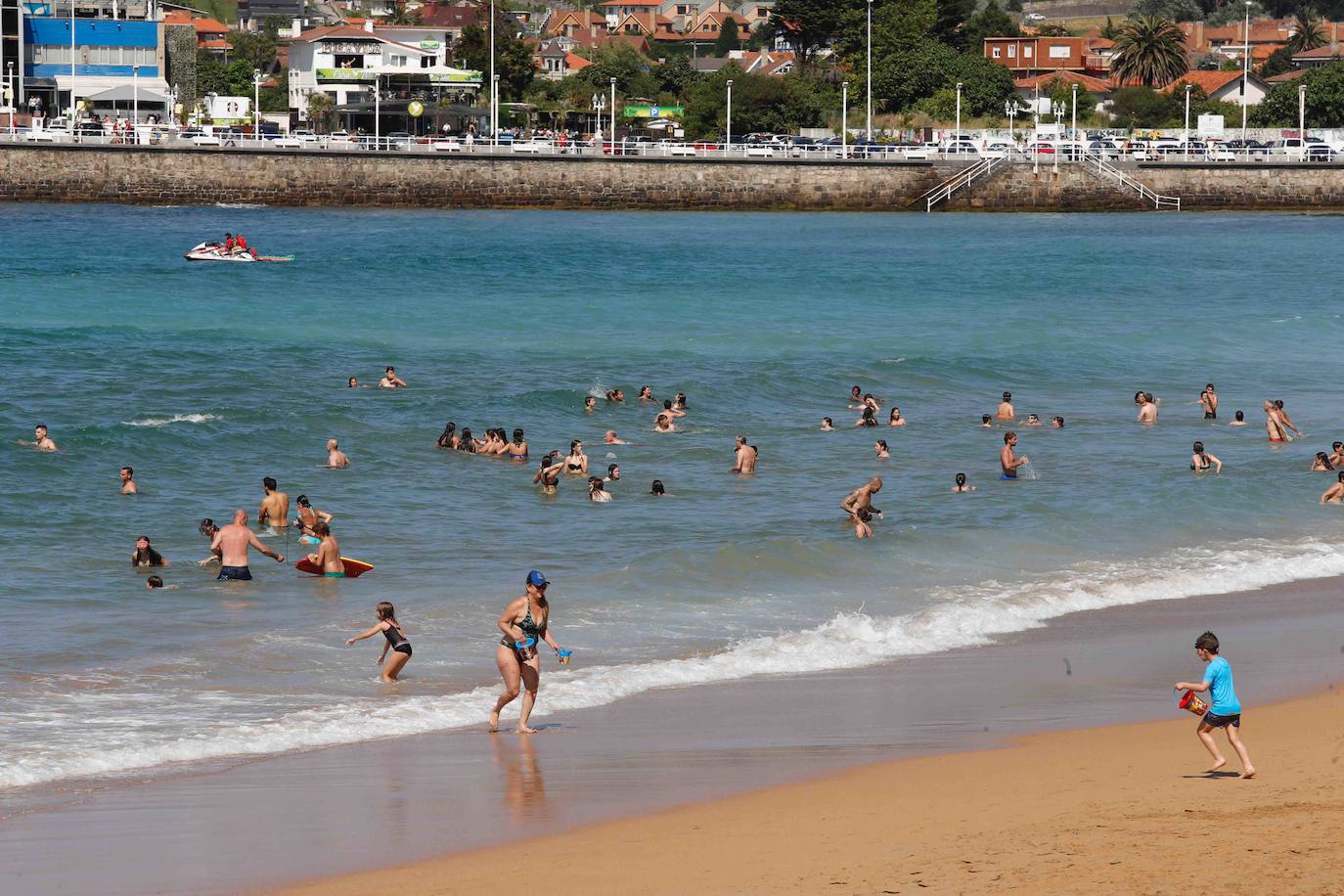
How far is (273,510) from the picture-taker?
18453 millimetres

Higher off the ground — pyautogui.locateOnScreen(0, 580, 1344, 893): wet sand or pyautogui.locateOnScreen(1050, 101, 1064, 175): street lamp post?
pyautogui.locateOnScreen(1050, 101, 1064, 175): street lamp post

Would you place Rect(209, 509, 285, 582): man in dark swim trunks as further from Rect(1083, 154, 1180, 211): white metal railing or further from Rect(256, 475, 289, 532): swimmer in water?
Rect(1083, 154, 1180, 211): white metal railing

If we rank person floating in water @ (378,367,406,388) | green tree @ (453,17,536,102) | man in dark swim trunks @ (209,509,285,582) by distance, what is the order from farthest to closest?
1. green tree @ (453,17,536,102)
2. person floating in water @ (378,367,406,388)
3. man in dark swim trunks @ (209,509,285,582)

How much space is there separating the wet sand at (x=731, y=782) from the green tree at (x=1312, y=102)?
83264 millimetres

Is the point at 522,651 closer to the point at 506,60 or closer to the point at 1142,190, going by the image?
the point at 1142,190

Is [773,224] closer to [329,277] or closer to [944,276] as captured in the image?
[944,276]

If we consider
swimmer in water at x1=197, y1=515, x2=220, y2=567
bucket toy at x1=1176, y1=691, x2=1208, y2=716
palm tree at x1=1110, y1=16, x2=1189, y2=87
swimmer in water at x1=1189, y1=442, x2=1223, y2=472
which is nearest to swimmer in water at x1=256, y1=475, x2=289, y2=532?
swimmer in water at x1=197, y1=515, x2=220, y2=567

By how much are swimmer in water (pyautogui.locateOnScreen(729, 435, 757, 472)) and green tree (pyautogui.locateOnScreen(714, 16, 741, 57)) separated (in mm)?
139987

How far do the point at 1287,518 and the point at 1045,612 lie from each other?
5745 mm

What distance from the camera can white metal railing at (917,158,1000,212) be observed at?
233 feet

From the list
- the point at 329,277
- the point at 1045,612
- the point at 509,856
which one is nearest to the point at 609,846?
the point at 509,856

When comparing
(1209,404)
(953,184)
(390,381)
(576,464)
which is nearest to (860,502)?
(576,464)

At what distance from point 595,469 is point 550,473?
175cm

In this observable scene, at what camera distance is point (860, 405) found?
92.0 feet
